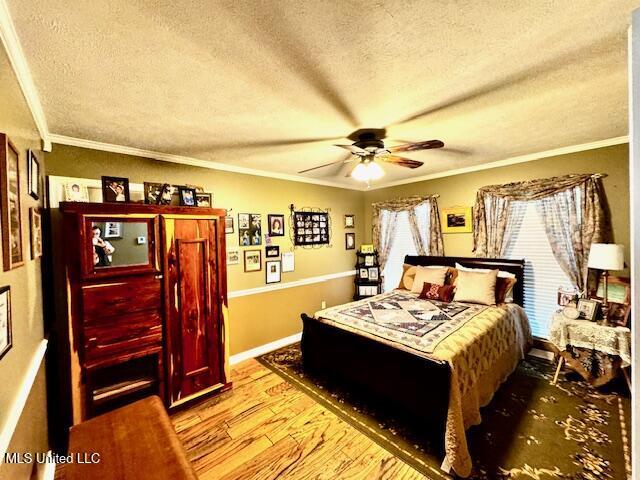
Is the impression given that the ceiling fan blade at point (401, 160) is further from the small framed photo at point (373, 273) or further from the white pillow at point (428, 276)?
the small framed photo at point (373, 273)

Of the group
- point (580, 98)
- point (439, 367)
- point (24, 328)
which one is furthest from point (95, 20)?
point (580, 98)

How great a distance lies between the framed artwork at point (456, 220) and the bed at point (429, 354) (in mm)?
730

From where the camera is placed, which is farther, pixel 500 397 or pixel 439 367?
pixel 500 397

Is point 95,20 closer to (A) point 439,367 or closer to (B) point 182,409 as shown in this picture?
(A) point 439,367

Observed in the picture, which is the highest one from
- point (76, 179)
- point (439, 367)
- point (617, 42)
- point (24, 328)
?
point (617, 42)

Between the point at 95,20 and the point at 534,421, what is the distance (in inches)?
151

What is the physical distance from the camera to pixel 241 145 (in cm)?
268

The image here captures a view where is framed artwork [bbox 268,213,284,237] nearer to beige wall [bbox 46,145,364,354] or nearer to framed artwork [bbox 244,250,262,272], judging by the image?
beige wall [bbox 46,145,364,354]

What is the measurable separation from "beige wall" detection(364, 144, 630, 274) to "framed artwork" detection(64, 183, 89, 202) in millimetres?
4226

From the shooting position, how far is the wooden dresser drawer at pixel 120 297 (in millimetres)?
2025

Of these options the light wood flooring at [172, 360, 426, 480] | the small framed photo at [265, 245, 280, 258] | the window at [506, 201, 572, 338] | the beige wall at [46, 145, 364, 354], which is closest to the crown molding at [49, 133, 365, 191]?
the beige wall at [46, 145, 364, 354]

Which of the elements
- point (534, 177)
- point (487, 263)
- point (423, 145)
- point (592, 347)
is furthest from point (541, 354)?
point (423, 145)

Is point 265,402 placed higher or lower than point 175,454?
lower

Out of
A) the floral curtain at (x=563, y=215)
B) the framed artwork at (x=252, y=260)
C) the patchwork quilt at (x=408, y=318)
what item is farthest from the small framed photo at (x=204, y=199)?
the floral curtain at (x=563, y=215)
